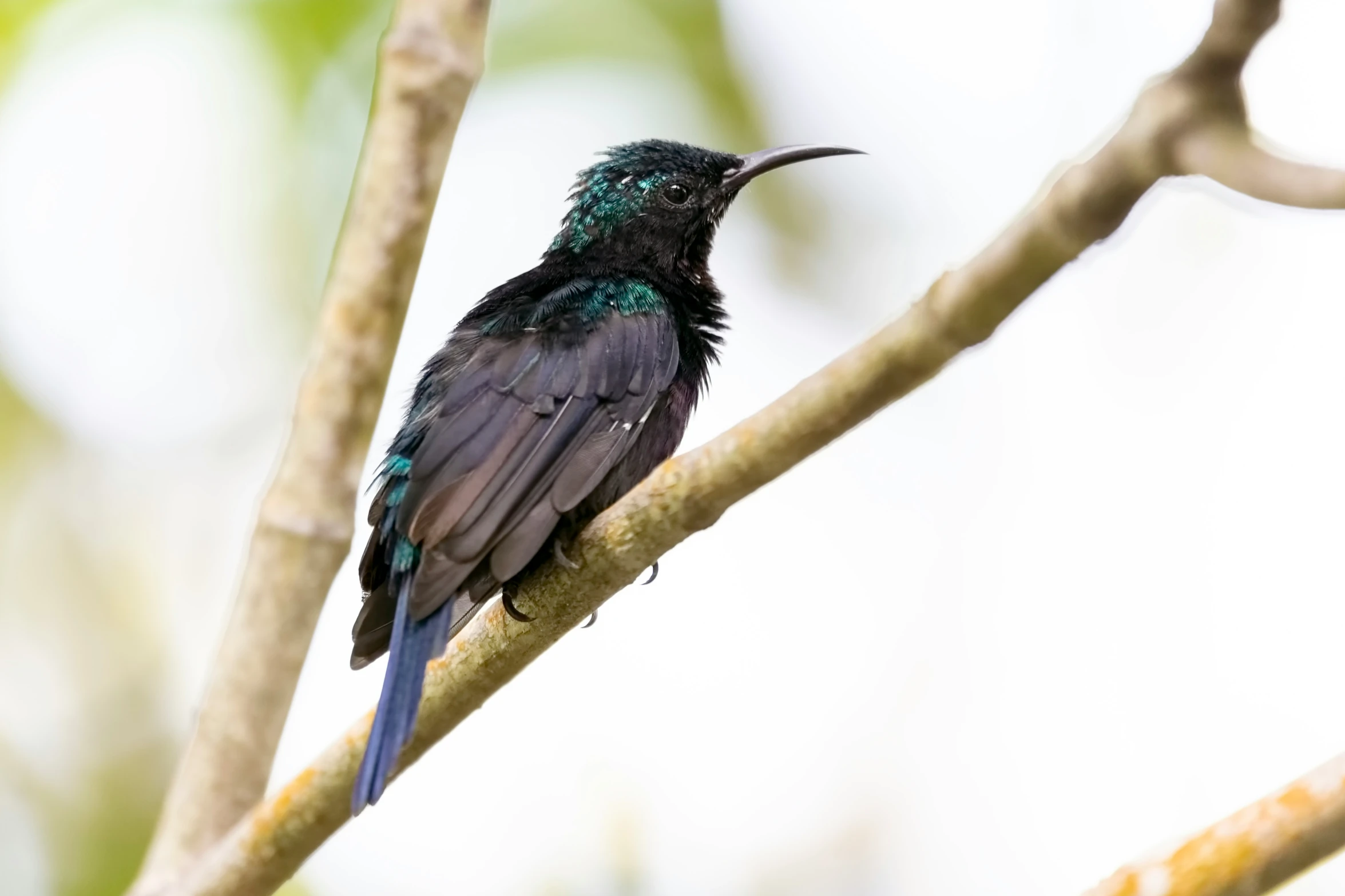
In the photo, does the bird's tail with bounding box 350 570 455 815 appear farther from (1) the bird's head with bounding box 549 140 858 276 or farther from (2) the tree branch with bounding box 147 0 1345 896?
(1) the bird's head with bounding box 549 140 858 276

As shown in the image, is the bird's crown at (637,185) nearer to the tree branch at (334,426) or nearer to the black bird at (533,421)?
the black bird at (533,421)

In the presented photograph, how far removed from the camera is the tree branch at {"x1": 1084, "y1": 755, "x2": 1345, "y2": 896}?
221 centimetres

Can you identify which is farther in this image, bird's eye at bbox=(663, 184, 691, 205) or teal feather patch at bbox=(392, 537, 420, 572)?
bird's eye at bbox=(663, 184, 691, 205)

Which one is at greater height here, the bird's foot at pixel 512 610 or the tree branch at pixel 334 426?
the tree branch at pixel 334 426

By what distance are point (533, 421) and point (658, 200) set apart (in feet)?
4.69

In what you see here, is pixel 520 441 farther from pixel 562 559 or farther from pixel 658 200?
pixel 658 200

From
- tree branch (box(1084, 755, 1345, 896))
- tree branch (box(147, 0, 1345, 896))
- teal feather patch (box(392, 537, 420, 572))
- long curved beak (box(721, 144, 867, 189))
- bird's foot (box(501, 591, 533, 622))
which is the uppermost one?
long curved beak (box(721, 144, 867, 189))

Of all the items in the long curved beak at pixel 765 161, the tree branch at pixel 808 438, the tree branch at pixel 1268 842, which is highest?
the long curved beak at pixel 765 161

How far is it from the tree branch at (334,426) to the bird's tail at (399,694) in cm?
42

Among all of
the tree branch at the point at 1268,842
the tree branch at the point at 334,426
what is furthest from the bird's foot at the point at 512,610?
the tree branch at the point at 1268,842

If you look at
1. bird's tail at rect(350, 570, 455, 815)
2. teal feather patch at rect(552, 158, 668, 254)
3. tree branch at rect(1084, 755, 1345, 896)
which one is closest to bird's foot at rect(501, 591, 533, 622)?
bird's tail at rect(350, 570, 455, 815)

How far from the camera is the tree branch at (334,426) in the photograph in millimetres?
3682

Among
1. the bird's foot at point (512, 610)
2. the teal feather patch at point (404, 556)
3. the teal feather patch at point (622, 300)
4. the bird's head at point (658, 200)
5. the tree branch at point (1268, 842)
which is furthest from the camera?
the bird's head at point (658, 200)

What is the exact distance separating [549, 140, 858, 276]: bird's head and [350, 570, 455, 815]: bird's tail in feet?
5.65
